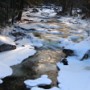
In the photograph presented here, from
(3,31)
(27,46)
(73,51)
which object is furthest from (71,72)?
(3,31)

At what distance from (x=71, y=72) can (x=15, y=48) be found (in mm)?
4434

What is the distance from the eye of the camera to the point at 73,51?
16.5 m

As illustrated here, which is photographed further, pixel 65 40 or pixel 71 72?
pixel 65 40

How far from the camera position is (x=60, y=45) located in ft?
59.5

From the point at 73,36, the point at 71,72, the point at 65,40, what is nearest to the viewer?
the point at 71,72

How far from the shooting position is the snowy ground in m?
11.9

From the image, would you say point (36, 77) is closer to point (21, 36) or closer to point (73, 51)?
point (73, 51)

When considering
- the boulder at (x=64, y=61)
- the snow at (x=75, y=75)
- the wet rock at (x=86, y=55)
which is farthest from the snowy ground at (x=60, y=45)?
the wet rock at (x=86, y=55)

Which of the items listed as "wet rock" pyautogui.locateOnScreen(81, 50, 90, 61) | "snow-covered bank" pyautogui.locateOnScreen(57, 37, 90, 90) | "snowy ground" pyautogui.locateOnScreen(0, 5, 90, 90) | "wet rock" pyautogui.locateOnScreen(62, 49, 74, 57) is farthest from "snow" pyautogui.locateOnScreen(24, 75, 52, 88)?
"wet rock" pyautogui.locateOnScreen(62, 49, 74, 57)

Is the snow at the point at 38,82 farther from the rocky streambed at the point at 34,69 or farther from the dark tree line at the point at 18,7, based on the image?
the dark tree line at the point at 18,7

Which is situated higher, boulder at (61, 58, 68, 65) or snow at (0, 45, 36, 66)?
snow at (0, 45, 36, 66)

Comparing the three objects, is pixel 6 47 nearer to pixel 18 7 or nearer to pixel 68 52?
pixel 68 52

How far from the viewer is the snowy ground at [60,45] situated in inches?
468

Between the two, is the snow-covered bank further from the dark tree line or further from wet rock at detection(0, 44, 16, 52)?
the dark tree line
